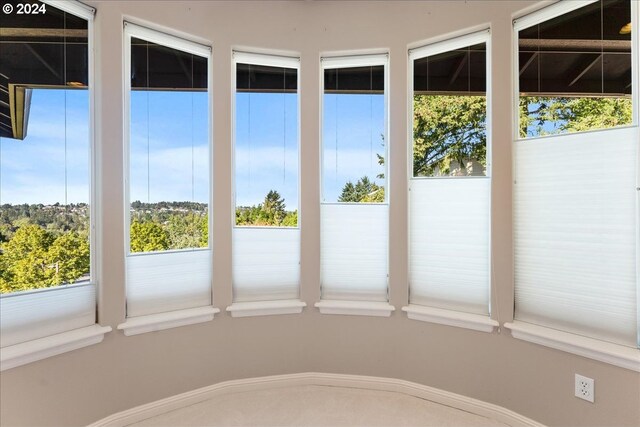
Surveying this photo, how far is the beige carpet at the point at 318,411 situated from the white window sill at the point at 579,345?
659 mm

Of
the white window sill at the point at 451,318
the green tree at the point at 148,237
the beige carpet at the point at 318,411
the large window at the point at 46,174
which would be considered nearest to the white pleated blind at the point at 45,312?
the large window at the point at 46,174

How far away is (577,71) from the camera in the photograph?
7.00 feet

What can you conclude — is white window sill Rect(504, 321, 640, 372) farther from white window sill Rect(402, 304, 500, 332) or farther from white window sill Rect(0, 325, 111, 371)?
white window sill Rect(0, 325, 111, 371)

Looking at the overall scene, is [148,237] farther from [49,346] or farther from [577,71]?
[577,71]

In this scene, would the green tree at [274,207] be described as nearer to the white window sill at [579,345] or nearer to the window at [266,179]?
the window at [266,179]

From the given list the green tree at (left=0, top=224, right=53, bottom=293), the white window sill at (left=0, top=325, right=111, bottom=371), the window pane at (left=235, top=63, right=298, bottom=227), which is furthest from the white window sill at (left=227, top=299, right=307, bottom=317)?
the green tree at (left=0, top=224, right=53, bottom=293)

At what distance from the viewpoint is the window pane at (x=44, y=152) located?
1.94m

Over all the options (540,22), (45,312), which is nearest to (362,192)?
(540,22)

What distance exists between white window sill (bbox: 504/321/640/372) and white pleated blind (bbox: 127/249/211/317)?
2186 mm

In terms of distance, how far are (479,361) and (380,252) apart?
103 cm

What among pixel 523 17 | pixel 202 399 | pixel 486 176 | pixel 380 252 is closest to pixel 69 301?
pixel 202 399

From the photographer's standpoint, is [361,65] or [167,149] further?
[361,65]

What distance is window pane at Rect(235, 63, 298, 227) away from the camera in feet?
9.17

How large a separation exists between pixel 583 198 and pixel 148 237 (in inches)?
112
